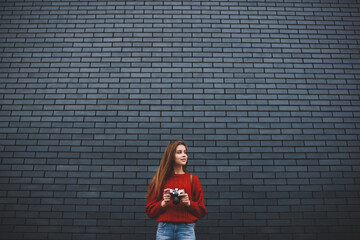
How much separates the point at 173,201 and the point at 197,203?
306 mm

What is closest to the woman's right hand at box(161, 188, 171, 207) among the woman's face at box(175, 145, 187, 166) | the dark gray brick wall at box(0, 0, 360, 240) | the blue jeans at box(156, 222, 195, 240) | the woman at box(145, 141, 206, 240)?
the woman at box(145, 141, 206, 240)

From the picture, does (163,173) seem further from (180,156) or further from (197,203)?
(197,203)

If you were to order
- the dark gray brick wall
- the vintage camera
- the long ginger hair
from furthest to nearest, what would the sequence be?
the dark gray brick wall < the long ginger hair < the vintage camera

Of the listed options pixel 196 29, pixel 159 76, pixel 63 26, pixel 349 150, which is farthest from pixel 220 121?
pixel 63 26

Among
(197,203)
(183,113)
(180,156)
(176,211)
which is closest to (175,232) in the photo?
(176,211)

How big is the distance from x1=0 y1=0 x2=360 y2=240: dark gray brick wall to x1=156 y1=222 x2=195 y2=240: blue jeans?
153 cm

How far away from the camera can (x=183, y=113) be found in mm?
4254

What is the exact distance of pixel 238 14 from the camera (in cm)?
481

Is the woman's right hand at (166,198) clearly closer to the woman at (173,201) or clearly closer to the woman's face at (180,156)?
the woman at (173,201)

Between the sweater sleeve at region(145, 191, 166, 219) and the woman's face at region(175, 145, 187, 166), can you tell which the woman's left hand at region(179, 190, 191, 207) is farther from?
the woman's face at region(175, 145, 187, 166)

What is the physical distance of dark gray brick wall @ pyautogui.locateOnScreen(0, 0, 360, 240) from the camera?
3857 mm

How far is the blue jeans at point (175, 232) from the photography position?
238cm

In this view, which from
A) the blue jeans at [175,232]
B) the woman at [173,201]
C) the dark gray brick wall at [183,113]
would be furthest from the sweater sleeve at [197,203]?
the dark gray brick wall at [183,113]

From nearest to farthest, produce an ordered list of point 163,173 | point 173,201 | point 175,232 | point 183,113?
point 173,201, point 175,232, point 163,173, point 183,113
